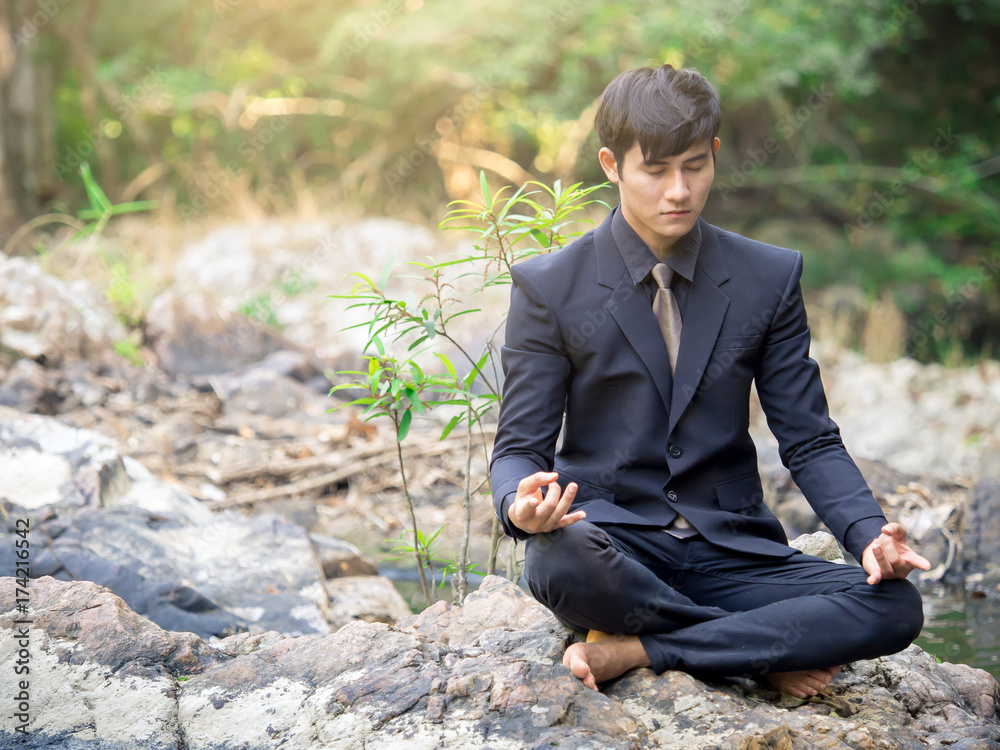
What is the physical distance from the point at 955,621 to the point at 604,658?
90.5 inches

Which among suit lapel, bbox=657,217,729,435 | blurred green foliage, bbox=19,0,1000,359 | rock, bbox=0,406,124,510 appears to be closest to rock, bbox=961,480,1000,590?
suit lapel, bbox=657,217,729,435

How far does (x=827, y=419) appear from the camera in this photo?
2.14 metres

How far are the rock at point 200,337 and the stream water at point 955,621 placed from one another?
300 centimetres

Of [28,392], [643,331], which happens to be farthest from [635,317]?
[28,392]

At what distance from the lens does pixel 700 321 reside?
7.04 ft

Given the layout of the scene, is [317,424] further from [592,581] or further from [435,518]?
[592,581]

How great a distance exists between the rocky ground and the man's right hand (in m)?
0.39

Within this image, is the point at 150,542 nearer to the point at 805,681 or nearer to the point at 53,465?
the point at 53,465

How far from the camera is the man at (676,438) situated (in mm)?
1967

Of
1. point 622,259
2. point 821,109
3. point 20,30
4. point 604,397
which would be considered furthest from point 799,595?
point 821,109

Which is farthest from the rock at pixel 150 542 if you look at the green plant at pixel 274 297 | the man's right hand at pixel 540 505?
the green plant at pixel 274 297

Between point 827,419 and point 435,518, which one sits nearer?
point 827,419

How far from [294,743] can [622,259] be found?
134cm

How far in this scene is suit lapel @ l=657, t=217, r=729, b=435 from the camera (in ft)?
6.88
